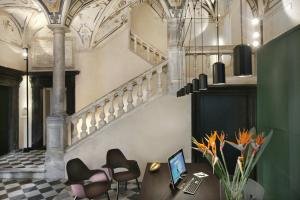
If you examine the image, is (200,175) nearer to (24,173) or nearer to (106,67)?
(24,173)

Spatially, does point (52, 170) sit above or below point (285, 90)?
below

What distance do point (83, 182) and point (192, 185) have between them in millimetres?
1894

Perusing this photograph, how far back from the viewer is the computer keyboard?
280cm

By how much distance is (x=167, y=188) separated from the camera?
2.90 meters

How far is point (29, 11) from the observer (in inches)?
274

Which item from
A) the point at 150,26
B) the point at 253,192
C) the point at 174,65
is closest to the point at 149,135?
the point at 174,65

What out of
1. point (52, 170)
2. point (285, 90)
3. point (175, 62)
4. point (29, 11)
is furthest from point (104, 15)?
point (285, 90)

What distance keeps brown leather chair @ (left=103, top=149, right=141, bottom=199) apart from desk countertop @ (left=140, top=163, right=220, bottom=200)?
97 centimetres

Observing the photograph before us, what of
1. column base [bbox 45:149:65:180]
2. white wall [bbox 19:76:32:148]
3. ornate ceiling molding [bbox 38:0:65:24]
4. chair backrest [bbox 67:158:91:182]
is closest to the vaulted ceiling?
ornate ceiling molding [bbox 38:0:65:24]

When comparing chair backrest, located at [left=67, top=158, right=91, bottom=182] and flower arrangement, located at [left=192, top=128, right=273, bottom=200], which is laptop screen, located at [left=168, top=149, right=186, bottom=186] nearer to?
flower arrangement, located at [left=192, top=128, right=273, bottom=200]

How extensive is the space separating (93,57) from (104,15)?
1457 mm

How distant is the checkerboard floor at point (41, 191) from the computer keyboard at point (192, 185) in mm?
1540

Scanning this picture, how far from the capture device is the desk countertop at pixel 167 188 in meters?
2.66

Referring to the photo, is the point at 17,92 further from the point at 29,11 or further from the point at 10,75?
the point at 29,11
